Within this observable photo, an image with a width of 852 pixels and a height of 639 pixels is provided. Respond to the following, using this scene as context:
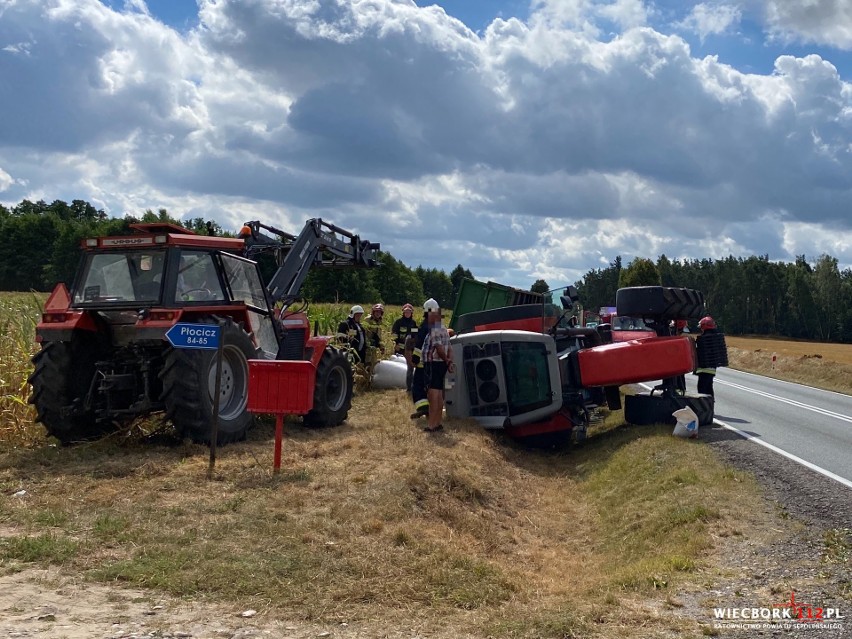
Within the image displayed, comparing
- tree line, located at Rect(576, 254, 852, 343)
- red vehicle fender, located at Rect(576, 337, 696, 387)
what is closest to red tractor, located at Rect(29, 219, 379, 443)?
red vehicle fender, located at Rect(576, 337, 696, 387)

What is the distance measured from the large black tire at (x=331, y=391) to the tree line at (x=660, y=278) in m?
43.6

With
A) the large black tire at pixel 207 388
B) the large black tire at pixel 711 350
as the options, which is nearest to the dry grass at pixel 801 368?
the large black tire at pixel 711 350

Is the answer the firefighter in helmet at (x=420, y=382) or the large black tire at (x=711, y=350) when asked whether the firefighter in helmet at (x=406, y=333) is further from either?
the large black tire at (x=711, y=350)

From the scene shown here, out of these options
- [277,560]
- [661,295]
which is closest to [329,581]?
[277,560]

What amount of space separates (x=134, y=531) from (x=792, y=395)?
20.3m

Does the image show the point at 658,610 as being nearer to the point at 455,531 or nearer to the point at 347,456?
the point at 455,531

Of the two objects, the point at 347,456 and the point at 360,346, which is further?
the point at 360,346

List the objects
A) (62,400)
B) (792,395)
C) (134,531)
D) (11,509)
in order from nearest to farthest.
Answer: (134,531), (11,509), (62,400), (792,395)

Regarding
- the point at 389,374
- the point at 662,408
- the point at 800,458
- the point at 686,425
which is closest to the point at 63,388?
the point at 686,425

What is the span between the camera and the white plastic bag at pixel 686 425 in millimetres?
11656

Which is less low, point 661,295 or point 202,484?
point 661,295

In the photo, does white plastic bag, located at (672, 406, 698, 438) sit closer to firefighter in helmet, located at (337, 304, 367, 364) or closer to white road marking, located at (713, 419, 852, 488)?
white road marking, located at (713, 419, 852, 488)

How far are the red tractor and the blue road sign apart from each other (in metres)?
0.25

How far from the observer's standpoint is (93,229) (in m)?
61.2
